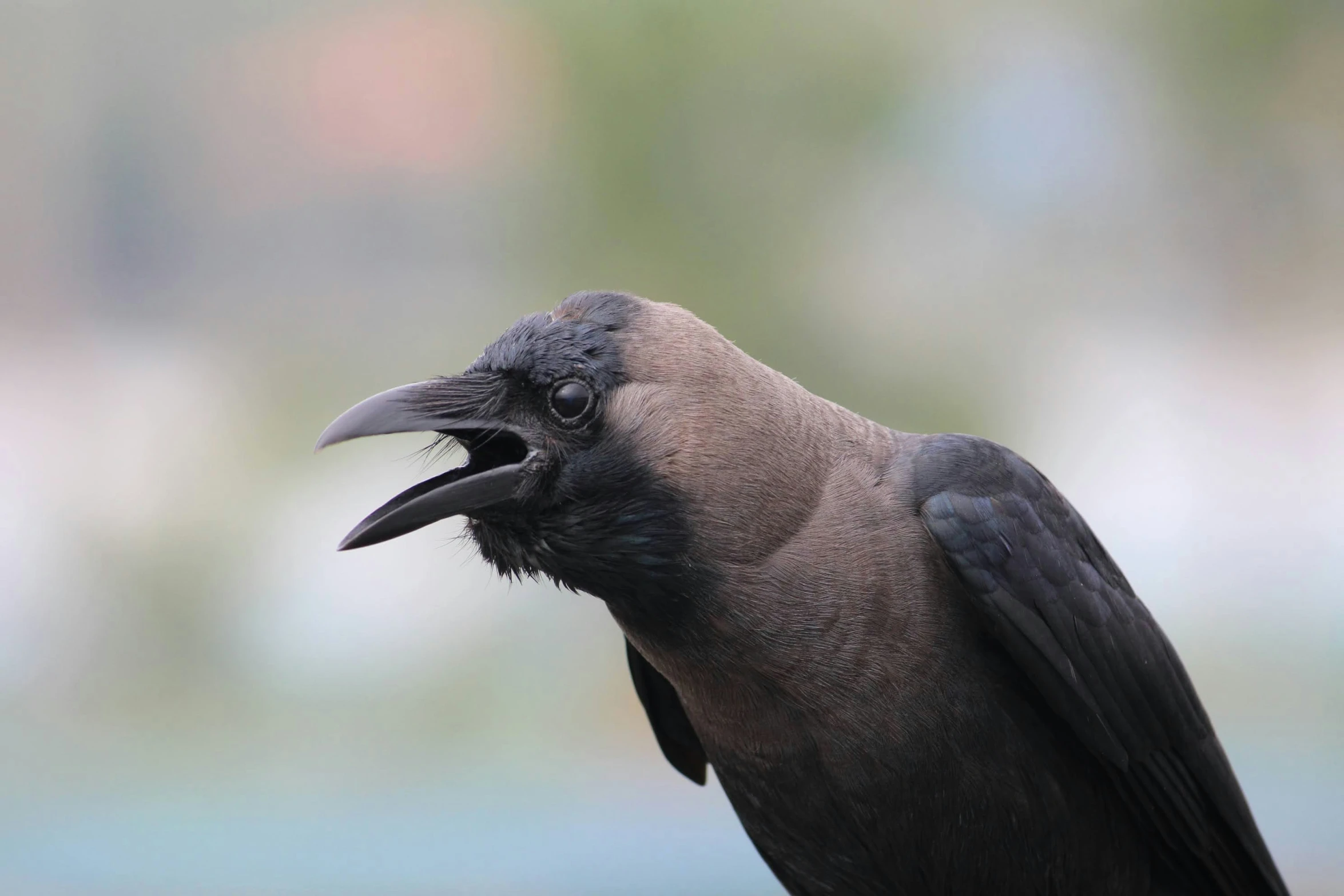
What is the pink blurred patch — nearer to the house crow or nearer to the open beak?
the house crow

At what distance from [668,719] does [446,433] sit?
90 cm

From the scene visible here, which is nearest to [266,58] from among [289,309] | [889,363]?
[289,309]

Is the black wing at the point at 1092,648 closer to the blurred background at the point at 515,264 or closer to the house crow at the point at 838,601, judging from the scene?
the house crow at the point at 838,601

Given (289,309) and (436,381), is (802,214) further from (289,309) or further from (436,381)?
(436,381)

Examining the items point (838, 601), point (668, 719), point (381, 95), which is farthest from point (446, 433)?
point (381, 95)

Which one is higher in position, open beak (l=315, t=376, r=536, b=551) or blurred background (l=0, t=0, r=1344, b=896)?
blurred background (l=0, t=0, r=1344, b=896)

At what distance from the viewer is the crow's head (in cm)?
172

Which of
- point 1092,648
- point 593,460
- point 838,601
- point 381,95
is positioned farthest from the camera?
point 381,95

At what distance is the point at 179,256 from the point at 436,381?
284 centimetres

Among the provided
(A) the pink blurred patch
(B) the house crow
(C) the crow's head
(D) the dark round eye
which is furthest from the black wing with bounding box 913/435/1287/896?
Result: (A) the pink blurred patch

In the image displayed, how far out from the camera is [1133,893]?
207 centimetres

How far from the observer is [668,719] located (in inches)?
97.1

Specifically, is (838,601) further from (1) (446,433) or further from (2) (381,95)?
(2) (381,95)

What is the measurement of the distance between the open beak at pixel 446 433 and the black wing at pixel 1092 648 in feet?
2.09
